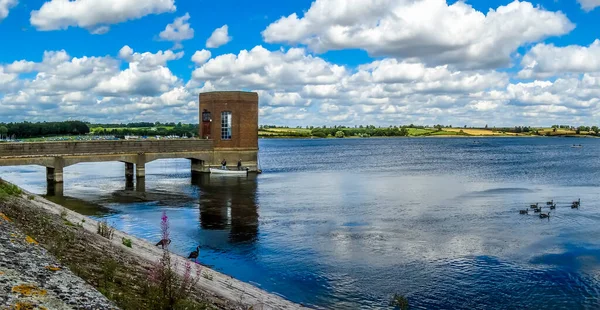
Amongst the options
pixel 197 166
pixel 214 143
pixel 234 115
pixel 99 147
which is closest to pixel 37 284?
pixel 99 147

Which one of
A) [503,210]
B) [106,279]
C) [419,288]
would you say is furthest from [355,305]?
[503,210]

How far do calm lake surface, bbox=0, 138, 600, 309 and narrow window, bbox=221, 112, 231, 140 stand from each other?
1391 centimetres

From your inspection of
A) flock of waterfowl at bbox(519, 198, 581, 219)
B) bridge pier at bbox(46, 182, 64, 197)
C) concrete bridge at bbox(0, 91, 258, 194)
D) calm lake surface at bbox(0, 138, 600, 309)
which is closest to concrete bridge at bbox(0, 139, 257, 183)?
concrete bridge at bbox(0, 91, 258, 194)

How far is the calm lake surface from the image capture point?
20.8 m

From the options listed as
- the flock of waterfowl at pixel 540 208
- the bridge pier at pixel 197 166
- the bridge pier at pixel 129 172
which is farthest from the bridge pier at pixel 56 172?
the flock of waterfowl at pixel 540 208

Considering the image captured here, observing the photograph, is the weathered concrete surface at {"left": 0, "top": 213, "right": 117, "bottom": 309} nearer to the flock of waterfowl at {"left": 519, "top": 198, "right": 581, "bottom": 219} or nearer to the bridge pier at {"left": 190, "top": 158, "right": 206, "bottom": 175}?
the flock of waterfowl at {"left": 519, "top": 198, "right": 581, "bottom": 219}

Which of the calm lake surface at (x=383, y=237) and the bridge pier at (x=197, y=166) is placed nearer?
the calm lake surface at (x=383, y=237)

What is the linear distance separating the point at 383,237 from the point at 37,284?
953 inches

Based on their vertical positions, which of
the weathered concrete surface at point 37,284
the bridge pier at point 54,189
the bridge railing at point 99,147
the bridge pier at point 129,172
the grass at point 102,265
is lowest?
the bridge pier at point 54,189

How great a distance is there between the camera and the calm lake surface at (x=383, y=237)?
2078 centimetres

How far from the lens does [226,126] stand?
7506cm

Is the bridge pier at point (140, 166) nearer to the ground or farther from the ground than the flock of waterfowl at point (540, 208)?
farther from the ground

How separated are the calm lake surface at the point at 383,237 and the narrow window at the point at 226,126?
13.9 metres

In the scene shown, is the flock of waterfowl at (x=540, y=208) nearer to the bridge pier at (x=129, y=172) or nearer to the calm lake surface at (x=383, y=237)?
the calm lake surface at (x=383, y=237)
